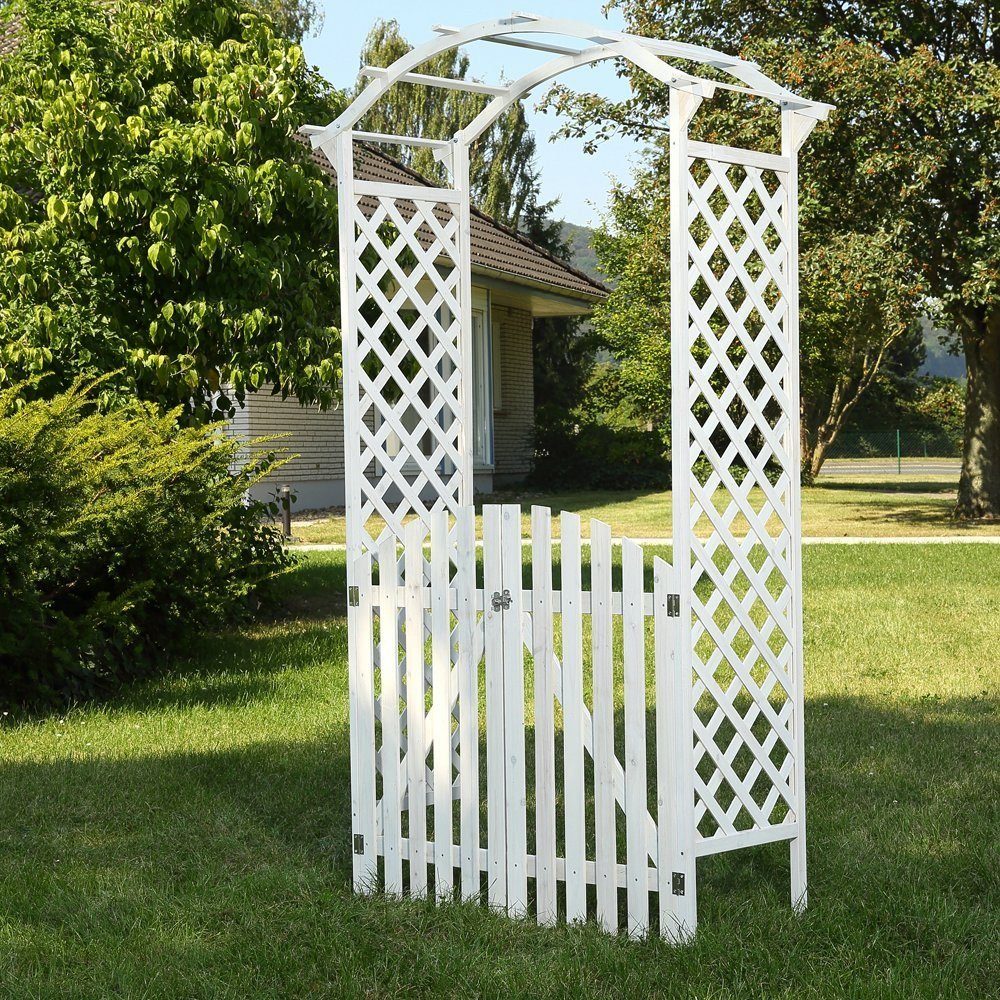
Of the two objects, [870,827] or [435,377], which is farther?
[435,377]

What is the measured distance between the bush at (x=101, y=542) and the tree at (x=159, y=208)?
2.20 feet

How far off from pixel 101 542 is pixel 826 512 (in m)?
15.4

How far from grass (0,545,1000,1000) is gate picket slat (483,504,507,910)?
0.16 meters

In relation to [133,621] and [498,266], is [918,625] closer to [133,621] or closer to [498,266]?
[133,621]

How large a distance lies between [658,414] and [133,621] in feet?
76.3

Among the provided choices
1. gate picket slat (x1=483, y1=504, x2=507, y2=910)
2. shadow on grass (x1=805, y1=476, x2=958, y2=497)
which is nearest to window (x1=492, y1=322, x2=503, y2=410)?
shadow on grass (x1=805, y1=476, x2=958, y2=497)

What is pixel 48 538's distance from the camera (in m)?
6.94

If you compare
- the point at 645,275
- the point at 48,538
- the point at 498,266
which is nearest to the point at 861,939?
the point at 48,538

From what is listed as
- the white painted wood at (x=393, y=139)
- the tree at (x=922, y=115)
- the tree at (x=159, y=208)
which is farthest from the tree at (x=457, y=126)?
the white painted wood at (x=393, y=139)

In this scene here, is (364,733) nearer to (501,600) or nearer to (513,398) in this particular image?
(501,600)

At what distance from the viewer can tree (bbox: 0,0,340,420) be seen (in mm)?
8594

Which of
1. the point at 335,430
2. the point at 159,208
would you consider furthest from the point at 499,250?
the point at 159,208

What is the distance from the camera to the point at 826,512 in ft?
67.6

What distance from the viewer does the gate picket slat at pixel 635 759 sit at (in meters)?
4.02
